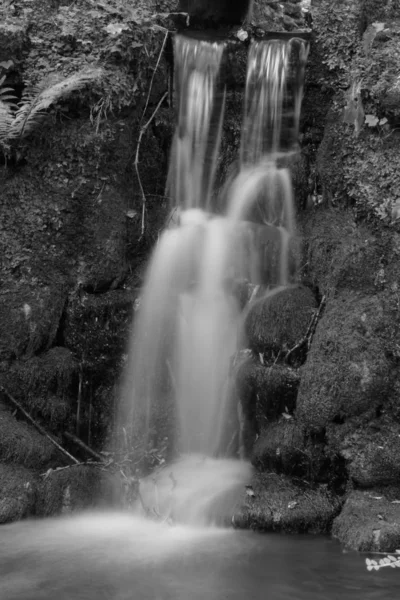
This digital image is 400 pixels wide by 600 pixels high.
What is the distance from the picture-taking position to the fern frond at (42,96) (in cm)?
702

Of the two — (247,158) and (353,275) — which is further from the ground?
(247,158)

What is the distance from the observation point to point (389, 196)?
21.0ft

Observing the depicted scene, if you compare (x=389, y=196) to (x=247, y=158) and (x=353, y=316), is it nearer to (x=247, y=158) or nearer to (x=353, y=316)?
(x=353, y=316)

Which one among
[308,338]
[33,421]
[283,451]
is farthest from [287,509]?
[33,421]

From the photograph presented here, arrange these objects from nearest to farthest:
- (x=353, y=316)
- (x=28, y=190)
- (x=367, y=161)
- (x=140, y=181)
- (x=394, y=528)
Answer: (x=394, y=528), (x=353, y=316), (x=367, y=161), (x=28, y=190), (x=140, y=181)

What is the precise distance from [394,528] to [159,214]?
4.28m

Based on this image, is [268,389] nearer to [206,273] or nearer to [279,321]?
[279,321]

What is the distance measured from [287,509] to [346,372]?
49.4 inches

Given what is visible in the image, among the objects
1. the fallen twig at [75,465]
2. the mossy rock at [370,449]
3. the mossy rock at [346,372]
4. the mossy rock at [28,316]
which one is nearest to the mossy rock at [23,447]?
the fallen twig at [75,465]

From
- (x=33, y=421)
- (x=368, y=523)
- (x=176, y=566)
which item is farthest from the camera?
(x=33, y=421)

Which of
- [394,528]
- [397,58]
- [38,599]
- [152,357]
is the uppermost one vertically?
[397,58]

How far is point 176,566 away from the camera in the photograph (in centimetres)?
500

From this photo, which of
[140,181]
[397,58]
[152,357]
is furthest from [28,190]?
[397,58]

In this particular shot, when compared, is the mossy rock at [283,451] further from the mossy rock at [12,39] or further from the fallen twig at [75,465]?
the mossy rock at [12,39]
